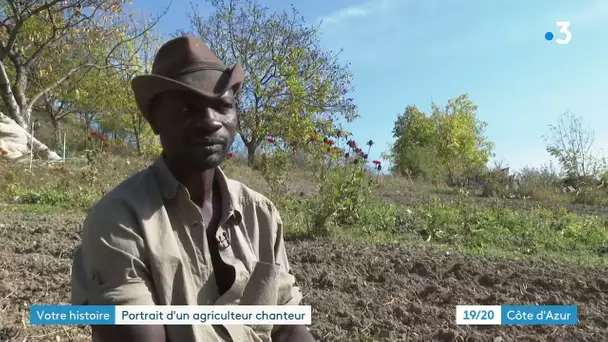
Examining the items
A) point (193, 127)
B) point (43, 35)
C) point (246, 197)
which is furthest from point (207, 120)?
point (43, 35)

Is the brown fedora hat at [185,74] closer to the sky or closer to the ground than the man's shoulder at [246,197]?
closer to the sky

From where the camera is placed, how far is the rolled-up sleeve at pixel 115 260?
1144mm

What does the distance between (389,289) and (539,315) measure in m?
0.88

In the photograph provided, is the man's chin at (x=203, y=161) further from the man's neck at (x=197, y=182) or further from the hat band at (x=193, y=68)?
the hat band at (x=193, y=68)

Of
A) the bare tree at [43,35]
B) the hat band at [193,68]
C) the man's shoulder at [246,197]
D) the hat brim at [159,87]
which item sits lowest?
the man's shoulder at [246,197]

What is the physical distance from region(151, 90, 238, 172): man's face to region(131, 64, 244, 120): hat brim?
19 mm

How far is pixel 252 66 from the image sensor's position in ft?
69.3

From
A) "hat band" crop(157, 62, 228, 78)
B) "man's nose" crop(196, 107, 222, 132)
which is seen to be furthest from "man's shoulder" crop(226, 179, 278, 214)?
"hat band" crop(157, 62, 228, 78)

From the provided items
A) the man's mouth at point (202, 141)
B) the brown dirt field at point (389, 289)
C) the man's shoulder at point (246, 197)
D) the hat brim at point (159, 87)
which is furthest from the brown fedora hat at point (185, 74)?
the brown dirt field at point (389, 289)

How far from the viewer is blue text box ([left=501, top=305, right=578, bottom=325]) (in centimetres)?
293

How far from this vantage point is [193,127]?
1.27 meters

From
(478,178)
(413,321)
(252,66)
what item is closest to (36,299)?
(413,321)

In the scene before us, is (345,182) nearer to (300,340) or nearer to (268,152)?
(268,152)

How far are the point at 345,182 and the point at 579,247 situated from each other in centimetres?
270
